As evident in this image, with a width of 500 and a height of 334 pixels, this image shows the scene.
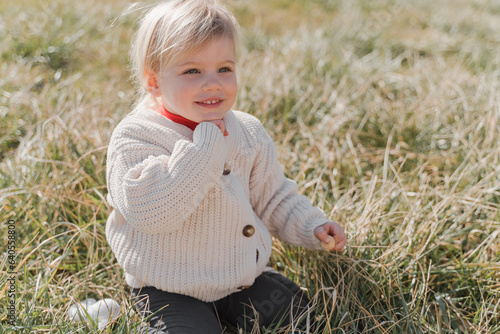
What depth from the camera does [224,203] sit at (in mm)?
1642

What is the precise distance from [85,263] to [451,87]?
2518 mm

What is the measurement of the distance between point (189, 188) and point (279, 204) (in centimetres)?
52

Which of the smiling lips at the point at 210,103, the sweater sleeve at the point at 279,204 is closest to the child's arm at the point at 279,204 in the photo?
the sweater sleeve at the point at 279,204

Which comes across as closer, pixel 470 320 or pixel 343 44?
pixel 470 320

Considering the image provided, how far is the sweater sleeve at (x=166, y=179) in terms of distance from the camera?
1476 millimetres

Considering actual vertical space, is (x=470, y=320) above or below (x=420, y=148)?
below

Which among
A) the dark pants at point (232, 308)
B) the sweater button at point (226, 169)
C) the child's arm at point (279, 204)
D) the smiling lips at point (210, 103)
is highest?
the smiling lips at point (210, 103)

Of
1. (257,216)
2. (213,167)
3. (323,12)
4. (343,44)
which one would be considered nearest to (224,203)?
(213,167)

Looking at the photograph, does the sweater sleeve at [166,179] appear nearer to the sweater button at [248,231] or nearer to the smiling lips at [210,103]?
the smiling lips at [210,103]

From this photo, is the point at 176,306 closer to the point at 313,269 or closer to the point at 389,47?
the point at 313,269

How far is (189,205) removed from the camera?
1.51m

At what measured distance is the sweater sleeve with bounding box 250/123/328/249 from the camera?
1843 mm

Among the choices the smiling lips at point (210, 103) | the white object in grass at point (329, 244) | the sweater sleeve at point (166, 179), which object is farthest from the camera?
the white object in grass at point (329, 244)

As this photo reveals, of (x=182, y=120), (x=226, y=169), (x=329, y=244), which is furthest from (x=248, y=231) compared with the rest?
(x=182, y=120)
